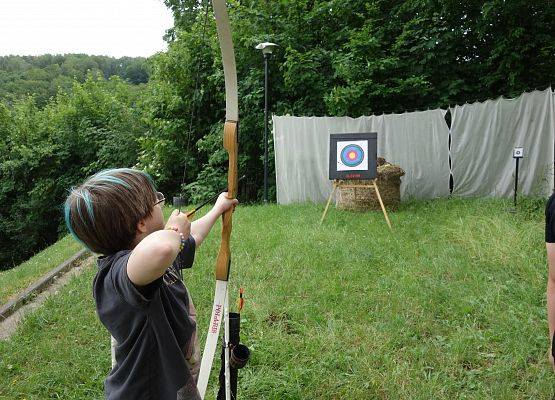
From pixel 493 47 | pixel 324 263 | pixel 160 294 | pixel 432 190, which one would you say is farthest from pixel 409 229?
pixel 493 47

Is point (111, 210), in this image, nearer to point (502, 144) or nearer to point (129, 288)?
point (129, 288)

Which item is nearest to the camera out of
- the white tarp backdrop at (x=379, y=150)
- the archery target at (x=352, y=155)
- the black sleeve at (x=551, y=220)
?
the black sleeve at (x=551, y=220)

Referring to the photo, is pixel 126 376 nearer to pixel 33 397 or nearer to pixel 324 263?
pixel 33 397

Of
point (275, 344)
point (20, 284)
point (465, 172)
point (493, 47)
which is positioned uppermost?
point (493, 47)

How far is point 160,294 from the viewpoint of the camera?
1.06 metres

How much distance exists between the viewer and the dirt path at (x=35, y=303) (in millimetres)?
3160

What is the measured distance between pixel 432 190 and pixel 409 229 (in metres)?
2.99

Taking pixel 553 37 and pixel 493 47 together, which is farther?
pixel 493 47

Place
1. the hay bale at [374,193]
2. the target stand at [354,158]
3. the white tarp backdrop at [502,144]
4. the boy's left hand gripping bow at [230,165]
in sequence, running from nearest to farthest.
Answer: the boy's left hand gripping bow at [230,165] → the target stand at [354,158] → the hay bale at [374,193] → the white tarp backdrop at [502,144]

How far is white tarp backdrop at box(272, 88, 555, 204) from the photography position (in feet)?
22.7

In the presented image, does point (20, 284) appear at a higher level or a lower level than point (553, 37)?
lower

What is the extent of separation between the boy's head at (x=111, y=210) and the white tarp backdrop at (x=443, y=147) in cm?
704

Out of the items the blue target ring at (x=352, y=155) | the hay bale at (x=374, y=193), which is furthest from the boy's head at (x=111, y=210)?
the hay bale at (x=374, y=193)

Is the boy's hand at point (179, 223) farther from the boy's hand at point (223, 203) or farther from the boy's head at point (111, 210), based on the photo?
the boy's hand at point (223, 203)
